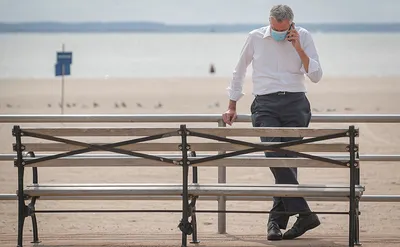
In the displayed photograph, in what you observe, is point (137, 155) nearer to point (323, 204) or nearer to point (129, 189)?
point (129, 189)

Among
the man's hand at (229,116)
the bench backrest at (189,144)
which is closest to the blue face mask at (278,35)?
the man's hand at (229,116)

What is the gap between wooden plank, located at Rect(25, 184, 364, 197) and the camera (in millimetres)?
6832

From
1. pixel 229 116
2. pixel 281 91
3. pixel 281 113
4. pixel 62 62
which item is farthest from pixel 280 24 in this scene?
pixel 62 62

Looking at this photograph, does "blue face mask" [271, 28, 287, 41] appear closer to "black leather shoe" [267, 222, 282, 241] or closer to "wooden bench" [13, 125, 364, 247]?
→ "wooden bench" [13, 125, 364, 247]

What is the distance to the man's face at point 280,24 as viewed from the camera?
23.6 feet

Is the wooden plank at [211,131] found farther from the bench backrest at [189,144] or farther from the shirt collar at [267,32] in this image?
the shirt collar at [267,32]

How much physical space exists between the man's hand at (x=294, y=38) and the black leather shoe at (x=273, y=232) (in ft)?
4.09

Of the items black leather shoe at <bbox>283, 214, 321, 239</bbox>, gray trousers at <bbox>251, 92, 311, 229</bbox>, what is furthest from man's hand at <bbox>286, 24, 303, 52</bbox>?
black leather shoe at <bbox>283, 214, 321, 239</bbox>

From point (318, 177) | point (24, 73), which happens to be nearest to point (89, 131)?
point (318, 177)

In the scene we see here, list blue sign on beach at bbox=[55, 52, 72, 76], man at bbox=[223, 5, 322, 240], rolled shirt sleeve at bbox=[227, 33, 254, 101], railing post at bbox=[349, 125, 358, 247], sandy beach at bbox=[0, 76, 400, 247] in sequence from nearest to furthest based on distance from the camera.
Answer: railing post at bbox=[349, 125, 358, 247] → man at bbox=[223, 5, 322, 240] → rolled shirt sleeve at bbox=[227, 33, 254, 101] → sandy beach at bbox=[0, 76, 400, 247] → blue sign on beach at bbox=[55, 52, 72, 76]

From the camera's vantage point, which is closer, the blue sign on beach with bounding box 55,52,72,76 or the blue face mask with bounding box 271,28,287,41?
the blue face mask with bounding box 271,28,287,41

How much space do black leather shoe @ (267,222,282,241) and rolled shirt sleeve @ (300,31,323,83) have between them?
1053mm

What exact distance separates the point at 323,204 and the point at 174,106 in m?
16.7

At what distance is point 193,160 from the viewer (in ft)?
22.6
